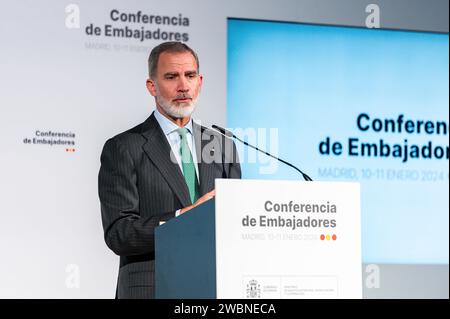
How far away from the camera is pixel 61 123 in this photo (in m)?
5.57

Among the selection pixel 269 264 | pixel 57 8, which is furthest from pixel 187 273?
pixel 57 8

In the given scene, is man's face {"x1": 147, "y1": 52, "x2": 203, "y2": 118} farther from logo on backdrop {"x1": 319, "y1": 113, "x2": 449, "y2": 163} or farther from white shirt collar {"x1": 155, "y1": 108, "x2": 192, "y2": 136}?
logo on backdrop {"x1": 319, "y1": 113, "x2": 449, "y2": 163}

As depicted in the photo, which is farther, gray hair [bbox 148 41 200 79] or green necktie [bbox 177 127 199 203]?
gray hair [bbox 148 41 200 79]

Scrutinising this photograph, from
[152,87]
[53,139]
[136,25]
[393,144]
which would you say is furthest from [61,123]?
[393,144]

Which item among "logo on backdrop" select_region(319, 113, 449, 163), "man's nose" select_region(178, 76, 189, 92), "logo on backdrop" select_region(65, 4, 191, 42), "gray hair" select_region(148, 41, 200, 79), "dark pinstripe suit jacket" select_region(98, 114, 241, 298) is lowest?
"dark pinstripe suit jacket" select_region(98, 114, 241, 298)

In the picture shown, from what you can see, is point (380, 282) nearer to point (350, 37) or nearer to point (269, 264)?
point (350, 37)

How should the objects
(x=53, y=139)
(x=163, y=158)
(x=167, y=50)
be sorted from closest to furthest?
1. (x=163, y=158)
2. (x=167, y=50)
3. (x=53, y=139)

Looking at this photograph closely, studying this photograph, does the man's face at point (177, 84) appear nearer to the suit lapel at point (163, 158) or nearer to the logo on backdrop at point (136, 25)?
the suit lapel at point (163, 158)

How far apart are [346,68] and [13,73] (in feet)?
7.59

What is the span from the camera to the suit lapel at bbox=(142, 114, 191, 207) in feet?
13.3

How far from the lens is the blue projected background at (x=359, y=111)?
6.01 meters

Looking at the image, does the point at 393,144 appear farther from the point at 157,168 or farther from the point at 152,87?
Result: the point at 157,168

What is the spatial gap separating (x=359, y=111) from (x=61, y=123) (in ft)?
6.85

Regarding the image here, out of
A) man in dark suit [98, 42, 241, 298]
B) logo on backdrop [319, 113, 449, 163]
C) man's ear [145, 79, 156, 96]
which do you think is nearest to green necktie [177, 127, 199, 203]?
man in dark suit [98, 42, 241, 298]
